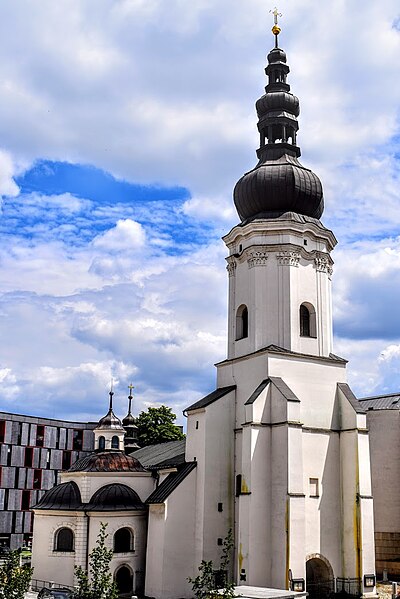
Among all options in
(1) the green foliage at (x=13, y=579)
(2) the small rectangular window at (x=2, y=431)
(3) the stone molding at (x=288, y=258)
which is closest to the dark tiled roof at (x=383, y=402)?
(3) the stone molding at (x=288, y=258)

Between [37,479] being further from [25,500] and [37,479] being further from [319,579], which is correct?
[319,579]

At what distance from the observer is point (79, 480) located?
3750cm

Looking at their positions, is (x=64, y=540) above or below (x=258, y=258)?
below

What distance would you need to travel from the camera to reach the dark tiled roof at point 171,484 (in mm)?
33094

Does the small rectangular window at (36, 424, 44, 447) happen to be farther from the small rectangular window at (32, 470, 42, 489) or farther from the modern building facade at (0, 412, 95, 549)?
Result: the small rectangular window at (32, 470, 42, 489)

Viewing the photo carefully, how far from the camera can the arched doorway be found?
34.2 meters

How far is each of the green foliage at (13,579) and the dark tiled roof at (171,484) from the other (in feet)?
45.4

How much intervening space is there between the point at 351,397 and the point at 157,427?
33.1 m

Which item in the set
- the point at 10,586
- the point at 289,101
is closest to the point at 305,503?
the point at 10,586

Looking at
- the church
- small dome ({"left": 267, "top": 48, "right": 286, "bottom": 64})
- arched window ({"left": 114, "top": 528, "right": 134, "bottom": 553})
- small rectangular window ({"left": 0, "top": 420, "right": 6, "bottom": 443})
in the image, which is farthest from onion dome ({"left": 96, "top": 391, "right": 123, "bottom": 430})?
small rectangular window ({"left": 0, "top": 420, "right": 6, "bottom": 443})

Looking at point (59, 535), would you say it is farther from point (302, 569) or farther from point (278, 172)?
point (278, 172)

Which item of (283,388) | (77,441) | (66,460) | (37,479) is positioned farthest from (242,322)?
(77,441)

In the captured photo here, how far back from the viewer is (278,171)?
35656mm

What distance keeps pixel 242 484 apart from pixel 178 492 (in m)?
3.96
